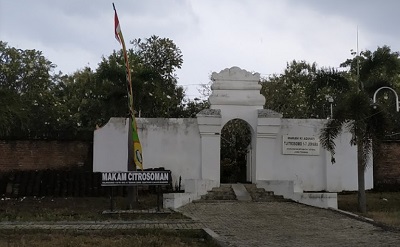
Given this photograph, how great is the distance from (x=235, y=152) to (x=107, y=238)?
15.2 meters

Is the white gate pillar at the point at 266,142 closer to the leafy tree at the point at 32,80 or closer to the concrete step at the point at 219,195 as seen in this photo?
the concrete step at the point at 219,195

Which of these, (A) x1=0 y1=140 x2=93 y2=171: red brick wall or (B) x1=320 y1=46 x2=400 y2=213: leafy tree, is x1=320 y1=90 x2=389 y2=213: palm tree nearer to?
(B) x1=320 y1=46 x2=400 y2=213: leafy tree

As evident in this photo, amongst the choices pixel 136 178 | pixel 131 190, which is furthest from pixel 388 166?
pixel 136 178

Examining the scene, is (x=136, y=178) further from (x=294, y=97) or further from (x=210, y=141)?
(x=294, y=97)

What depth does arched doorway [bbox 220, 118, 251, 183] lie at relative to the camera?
22.9 m

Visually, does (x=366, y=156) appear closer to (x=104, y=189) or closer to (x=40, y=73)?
(x=104, y=189)

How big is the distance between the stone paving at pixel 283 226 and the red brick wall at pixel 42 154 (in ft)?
20.0

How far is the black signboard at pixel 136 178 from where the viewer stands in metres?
14.1

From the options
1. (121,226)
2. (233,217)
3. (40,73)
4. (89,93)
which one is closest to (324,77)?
(233,217)

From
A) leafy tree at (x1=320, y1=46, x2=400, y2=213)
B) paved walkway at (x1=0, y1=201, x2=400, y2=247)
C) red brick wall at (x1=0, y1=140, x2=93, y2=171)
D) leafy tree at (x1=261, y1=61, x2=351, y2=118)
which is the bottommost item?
paved walkway at (x1=0, y1=201, x2=400, y2=247)

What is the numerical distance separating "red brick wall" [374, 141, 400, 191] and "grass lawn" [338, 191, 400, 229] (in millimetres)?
876

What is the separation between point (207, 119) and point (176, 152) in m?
1.76

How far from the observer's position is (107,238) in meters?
9.78

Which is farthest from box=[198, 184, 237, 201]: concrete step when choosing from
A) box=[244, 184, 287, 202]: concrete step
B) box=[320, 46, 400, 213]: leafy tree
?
box=[320, 46, 400, 213]: leafy tree
